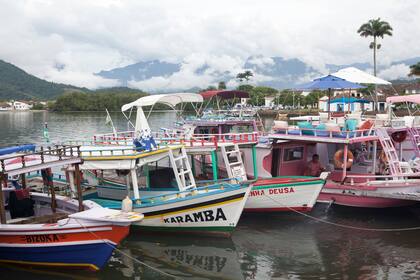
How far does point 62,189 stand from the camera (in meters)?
15.5

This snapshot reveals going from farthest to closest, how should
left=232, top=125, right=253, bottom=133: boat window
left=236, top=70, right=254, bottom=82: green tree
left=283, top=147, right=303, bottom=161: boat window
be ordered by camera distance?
left=236, top=70, right=254, bottom=82: green tree
left=232, top=125, right=253, bottom=133: boat window
left=283, top=147, right=303, bottom=161: boat window

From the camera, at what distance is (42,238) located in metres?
10.3

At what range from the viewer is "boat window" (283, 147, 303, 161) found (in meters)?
17.4

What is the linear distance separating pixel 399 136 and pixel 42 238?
47.9ft

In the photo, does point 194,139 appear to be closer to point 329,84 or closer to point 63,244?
point 63,244

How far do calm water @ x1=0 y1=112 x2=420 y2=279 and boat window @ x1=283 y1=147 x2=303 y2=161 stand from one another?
10.3 feet

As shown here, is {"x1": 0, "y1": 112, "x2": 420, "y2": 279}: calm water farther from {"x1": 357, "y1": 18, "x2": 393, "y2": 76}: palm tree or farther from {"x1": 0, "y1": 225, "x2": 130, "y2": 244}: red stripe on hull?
{"x1": 357, "y1": 18, "x2": 393, "y2": 76}: palm tree

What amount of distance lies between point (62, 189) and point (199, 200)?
615 cm

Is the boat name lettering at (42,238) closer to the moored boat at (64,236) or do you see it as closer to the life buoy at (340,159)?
the moored boat at (64,236)

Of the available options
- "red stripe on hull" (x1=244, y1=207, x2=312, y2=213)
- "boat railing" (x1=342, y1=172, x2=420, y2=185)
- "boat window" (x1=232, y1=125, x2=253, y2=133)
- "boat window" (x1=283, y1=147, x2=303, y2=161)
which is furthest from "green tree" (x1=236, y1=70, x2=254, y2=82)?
"red stripe on hull" (x1=244, y1=207, x2=312, y2=213)

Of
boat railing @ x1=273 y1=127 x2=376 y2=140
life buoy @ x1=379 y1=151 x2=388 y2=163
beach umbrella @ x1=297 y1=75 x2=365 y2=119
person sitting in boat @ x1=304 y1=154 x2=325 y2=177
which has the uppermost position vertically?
beach umbrella @ x1=297 y1=75 x2=365 y2=119

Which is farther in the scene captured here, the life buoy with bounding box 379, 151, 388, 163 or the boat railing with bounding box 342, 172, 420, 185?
the life buoy with bounding box 379, 151, 388, 163

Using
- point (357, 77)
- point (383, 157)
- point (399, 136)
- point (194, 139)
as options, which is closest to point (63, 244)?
point (194, 139)

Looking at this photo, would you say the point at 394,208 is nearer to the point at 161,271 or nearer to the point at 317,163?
the point at 317,163
